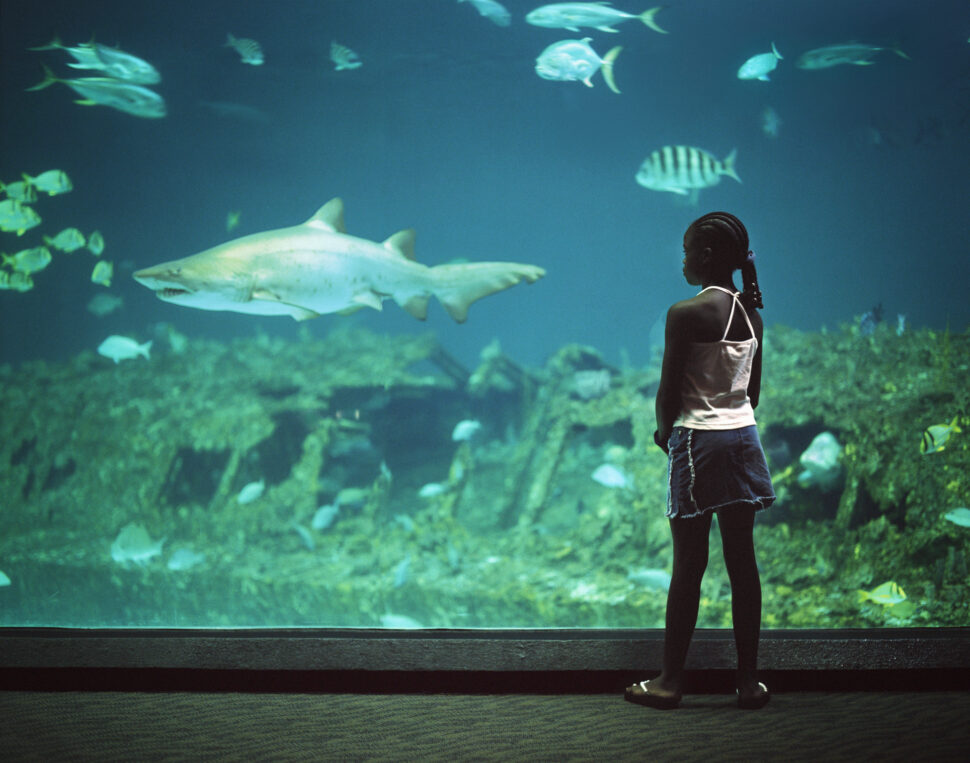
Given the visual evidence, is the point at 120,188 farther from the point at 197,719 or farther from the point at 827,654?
the point at 827,654

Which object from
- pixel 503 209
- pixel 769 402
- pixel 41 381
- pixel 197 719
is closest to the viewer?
Result: pixel 197 719

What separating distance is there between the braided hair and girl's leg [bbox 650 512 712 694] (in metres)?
0.74

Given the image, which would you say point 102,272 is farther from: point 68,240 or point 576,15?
point 576,15

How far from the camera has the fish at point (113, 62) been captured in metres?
5.55

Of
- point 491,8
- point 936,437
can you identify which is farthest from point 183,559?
point 491,8

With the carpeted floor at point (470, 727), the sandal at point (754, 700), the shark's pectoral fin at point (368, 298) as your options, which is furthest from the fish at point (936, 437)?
the shark's pectoral fin at point (368, 298)

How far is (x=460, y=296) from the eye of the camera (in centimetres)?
314

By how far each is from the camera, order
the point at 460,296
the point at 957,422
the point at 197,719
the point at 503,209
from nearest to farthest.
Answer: the point at 197,719, the point at 460,296, the point at 957,422, the point at 503,209

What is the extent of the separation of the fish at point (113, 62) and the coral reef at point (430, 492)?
13.2 feet

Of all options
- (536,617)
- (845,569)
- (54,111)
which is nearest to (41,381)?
(54,111)

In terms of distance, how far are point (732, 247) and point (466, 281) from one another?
1.61 meters

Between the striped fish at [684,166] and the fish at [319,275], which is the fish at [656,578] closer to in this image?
the fish at [319,275]

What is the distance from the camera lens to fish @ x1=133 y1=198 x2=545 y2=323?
108 inches

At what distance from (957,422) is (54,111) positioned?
15.7 meters
